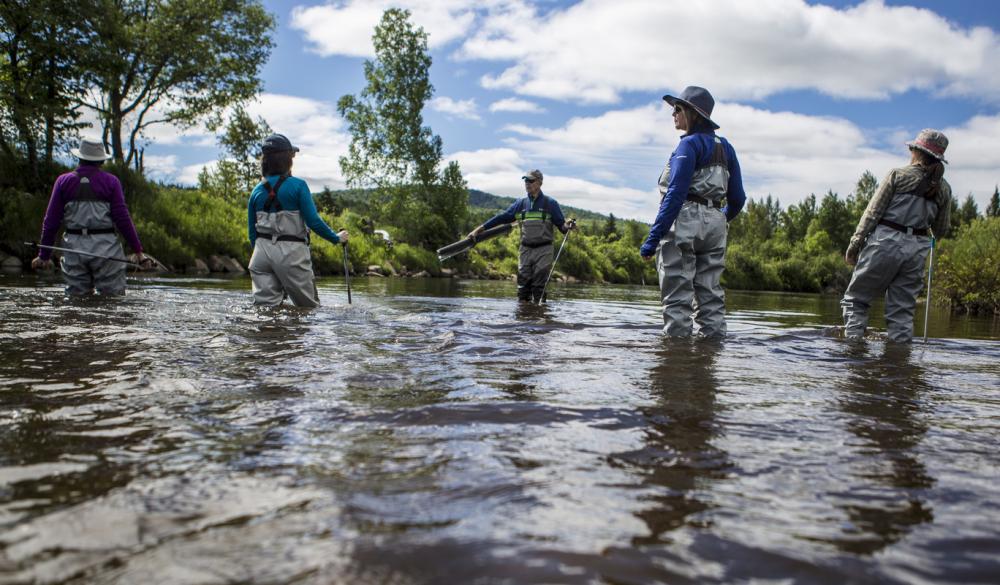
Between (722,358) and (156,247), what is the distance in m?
22.5

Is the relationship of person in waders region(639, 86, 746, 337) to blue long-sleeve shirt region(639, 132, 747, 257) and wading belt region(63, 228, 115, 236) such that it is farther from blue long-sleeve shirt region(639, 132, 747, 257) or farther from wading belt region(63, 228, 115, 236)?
wading belt region(63, 228, 115, 236)

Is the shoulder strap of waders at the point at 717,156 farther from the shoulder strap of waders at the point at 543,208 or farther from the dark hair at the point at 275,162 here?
the shoulder strap of waders at the point at 543,208

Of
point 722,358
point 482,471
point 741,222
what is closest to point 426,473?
point 482,471

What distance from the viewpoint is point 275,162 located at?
791cm

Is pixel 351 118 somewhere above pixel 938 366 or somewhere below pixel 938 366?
above

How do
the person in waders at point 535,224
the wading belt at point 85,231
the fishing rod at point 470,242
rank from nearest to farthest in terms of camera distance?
1. the wading belt at point 85,231
2. the person in waders at point 535,224
3. the fishing rod at point 470,242

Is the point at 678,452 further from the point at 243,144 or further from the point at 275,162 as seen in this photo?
the point at 243,144

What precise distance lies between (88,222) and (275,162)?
280 centimetres

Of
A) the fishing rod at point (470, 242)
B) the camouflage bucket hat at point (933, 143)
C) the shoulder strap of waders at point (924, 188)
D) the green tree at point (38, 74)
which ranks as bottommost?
the fishing rod at point (470, 242)

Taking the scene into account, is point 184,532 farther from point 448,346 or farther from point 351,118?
point 351,118

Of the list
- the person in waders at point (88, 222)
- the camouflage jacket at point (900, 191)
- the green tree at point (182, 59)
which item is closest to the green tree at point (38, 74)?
the green tree at point (182, 59)

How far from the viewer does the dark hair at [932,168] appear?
7113 millimetres

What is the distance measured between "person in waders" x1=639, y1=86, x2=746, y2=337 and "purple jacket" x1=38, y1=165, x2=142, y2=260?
638 centimetres

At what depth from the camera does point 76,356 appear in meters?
4.43
